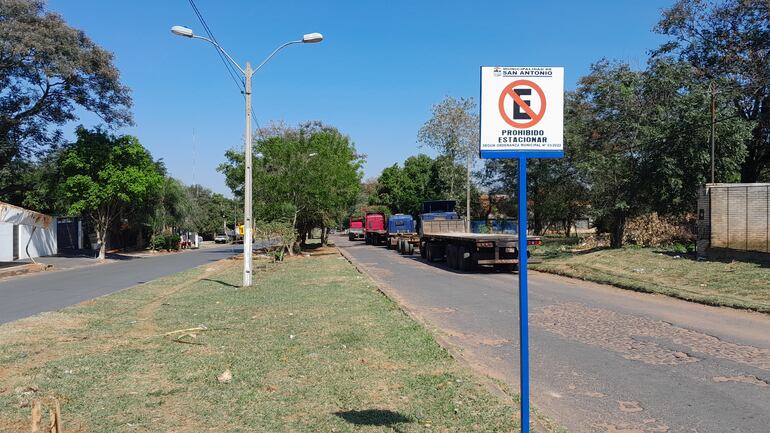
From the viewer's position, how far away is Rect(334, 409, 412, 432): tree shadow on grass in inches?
190

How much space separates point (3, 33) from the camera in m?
28.3

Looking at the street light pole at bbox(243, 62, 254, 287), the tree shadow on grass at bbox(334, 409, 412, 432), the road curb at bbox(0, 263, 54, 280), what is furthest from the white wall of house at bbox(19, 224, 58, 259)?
the tree shadow on grass at bbox(334, 409, 412, 432)

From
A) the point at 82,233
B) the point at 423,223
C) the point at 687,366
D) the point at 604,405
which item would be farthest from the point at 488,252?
the point at 82,233

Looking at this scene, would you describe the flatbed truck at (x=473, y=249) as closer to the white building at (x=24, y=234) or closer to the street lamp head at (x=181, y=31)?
the street lamp head at (x=181, y=31)

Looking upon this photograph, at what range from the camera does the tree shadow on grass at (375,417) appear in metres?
4.82

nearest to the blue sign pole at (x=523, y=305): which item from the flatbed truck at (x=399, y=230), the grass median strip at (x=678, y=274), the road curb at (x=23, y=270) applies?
the grass median strip at (x=678, y=274)

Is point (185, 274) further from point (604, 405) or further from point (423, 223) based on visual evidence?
point (604, 405)

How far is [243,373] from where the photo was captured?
6.46m

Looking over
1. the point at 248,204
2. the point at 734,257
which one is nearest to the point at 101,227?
the point at 248,204

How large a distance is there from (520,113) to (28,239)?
125 feet

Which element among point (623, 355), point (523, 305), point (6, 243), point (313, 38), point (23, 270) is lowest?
point (23, 270)

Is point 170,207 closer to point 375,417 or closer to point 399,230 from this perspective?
point 399,230

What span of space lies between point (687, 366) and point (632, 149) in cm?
2026

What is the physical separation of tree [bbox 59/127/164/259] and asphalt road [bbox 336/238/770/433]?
2426cm
